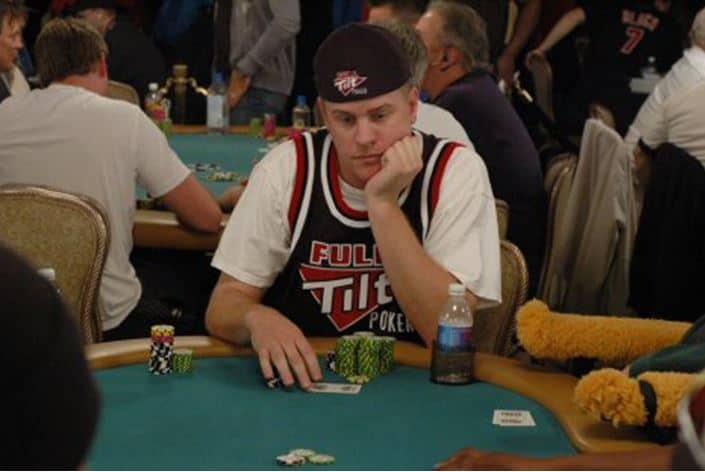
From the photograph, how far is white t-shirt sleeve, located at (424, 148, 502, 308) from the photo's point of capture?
10.9 feet

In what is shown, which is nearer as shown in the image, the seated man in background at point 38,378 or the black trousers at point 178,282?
the seated man in background at point 38,378

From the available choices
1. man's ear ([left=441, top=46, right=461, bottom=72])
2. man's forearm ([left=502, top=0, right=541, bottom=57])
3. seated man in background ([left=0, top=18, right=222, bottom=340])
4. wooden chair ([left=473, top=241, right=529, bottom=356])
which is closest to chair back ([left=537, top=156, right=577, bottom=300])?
man's ear ([left=441, top=46, right=461, bottom=72])

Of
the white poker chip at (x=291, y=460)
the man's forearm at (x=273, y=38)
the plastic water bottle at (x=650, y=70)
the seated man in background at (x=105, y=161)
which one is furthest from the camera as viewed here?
the plastic water bottle at (x=650, y=70)

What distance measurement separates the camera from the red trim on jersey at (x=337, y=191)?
3.39 meters

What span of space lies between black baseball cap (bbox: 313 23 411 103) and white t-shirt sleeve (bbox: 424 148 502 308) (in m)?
0.25

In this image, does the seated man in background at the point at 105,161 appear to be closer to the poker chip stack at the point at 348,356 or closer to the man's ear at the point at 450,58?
the man's ear at the point at 450,58

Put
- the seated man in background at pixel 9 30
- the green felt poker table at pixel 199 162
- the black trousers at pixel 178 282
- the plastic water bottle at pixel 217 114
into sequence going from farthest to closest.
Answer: the plastic water bottle at pixel 217 114
the seated man in background at pixel 9 30
the black trousers at pixel 178 282
the green felt poker table at pixel 199 162

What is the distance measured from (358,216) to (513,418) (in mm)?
783

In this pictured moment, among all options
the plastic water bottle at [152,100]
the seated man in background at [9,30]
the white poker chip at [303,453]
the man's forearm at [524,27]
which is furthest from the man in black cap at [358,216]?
the man's forearm at [524,27]

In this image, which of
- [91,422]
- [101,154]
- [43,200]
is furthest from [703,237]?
[91,422]

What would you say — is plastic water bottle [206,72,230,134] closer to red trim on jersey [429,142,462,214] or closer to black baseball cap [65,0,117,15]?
black baseball cap [65,0,117,15]

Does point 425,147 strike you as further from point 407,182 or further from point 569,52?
point 569,52

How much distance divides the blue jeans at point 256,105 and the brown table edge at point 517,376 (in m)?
5.39

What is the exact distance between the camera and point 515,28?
10039mm
